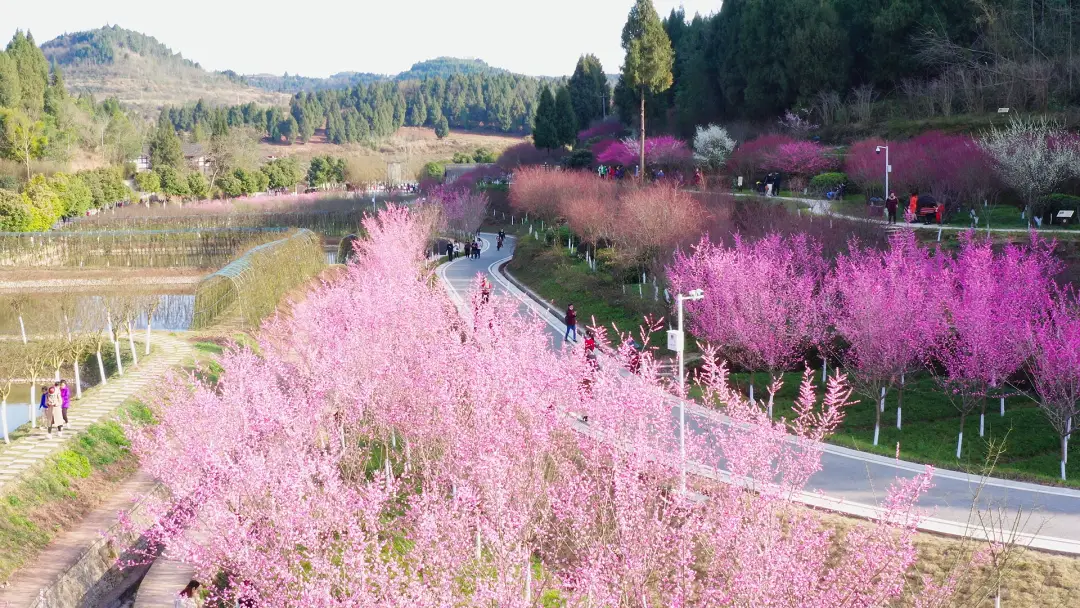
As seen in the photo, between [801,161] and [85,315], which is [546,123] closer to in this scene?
[801,161]

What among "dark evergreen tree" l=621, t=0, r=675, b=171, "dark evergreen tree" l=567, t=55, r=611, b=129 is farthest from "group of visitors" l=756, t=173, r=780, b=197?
"dark evergreen tree" l=567, t=55, r=611, b=129

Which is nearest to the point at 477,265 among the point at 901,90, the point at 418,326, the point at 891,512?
the point at 901,90

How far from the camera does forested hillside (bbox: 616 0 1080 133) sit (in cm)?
4100

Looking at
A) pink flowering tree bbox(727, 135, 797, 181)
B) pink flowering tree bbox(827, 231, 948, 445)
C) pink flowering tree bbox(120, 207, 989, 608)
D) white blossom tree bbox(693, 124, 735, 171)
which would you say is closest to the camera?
pink flowering tree bbox(120, 207, 989, 608)

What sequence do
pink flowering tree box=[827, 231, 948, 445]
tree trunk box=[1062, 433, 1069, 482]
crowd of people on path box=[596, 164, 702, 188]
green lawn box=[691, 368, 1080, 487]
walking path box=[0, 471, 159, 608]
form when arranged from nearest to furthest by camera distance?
walking path box=[0, 471, 159, 608] < tree trunk box=[1062, 433, 1069, 482] < green lawn box=[691, 368, 1080, 487] < pink flowering tree box=[827, 231, 948, 445] < crowd of people on path box=[596, 164, 702, 188]

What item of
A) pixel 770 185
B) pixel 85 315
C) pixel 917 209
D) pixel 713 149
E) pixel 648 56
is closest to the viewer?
pixel 85 315

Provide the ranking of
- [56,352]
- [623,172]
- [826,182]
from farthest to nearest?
1. [623,172]
2. [826,182]
3. [56,352]

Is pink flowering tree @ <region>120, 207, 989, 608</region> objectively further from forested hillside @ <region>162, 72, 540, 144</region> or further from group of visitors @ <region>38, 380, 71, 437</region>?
forested hillside @ <region>162, 72, 540, 144</region>

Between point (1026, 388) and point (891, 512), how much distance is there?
1449 cm

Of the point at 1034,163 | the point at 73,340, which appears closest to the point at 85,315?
the point at 73,340

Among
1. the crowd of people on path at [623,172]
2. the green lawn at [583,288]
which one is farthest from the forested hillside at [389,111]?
the green lawn at [583,288]

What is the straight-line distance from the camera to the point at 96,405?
20.8 metres

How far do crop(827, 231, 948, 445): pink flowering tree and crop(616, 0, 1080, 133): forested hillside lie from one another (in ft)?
78.1

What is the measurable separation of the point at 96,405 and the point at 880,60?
43369mm
